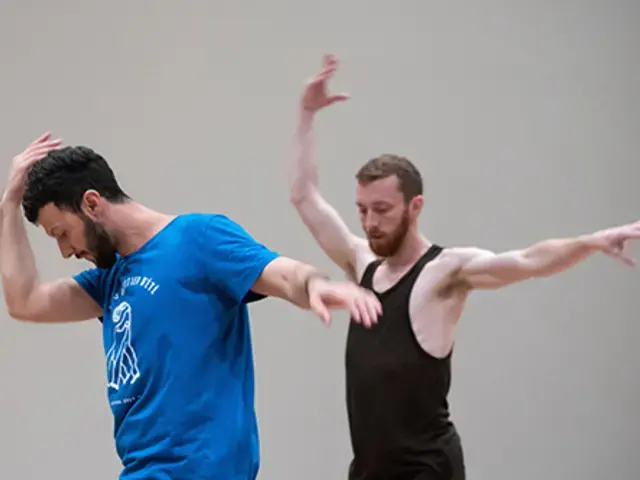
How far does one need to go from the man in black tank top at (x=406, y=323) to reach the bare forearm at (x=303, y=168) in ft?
0.42

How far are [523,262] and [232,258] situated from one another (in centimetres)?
100

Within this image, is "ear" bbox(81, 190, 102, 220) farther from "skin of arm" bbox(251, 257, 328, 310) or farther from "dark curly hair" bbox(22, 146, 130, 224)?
"skin of arm" bbox(251, 257, 328, 310)

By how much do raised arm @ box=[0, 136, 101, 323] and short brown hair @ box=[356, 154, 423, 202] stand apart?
35.8 inches

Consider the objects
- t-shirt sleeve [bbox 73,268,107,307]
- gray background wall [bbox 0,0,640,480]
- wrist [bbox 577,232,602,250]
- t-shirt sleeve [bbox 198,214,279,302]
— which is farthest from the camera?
gray background wall [bbox 0,0,640,480]

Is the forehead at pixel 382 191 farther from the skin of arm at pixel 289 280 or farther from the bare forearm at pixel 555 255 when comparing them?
the skin of arm at pixel 289 280

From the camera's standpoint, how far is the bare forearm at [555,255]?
7.70ft

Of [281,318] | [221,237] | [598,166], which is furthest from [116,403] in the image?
[598,166]

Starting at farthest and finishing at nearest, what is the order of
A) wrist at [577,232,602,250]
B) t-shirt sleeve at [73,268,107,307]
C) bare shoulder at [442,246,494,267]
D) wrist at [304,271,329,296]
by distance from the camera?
bare shoulder at [442,246,494,267] → wrist at [577,232,602,250] → t-shirt sleeve at [73,268,107,307] → wrist at [304,271,329,296]

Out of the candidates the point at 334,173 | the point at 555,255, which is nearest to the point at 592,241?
the point at 555,255

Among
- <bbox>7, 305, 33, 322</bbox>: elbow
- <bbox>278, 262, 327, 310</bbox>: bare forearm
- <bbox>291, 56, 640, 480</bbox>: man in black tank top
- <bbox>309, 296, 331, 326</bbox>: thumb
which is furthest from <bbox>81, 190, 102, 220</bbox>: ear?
<bbox>291, 56, 640, 480</bbox>: man in black tank top

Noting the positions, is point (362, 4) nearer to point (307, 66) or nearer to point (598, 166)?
point (307, 66)

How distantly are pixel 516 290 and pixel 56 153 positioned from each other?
94.9 inches

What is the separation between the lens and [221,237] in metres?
1.82

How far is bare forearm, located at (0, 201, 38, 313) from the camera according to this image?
2.08m
